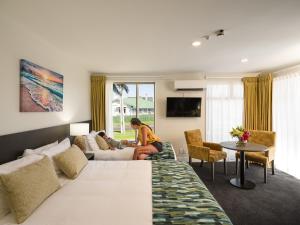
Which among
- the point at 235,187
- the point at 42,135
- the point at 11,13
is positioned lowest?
the point at 235,187

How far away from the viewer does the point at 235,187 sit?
3.42 m

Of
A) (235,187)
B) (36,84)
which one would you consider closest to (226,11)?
(36,84)

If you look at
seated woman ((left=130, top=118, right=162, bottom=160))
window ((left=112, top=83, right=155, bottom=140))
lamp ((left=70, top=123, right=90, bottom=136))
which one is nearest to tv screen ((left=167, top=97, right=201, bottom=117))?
window ((left=112, top=83, right=155, bottom=140))

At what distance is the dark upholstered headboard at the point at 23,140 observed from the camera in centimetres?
188

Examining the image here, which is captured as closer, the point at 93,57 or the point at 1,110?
the point at 1,110

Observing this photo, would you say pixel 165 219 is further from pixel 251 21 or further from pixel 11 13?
pixel 11 13

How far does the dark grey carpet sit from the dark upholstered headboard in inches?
111

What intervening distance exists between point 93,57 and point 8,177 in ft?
8.95

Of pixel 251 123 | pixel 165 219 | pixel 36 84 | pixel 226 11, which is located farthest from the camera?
pixel 251 123

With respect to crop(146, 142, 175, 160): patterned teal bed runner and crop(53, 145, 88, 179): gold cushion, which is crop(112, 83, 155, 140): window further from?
crop(53, 145, 88, 179): gold cushion

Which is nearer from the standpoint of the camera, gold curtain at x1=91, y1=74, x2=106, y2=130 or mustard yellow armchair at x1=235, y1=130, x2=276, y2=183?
mustard yellow armchair at x1=235, y1=130, x2=276, y2=183

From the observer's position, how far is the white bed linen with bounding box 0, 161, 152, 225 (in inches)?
52.2

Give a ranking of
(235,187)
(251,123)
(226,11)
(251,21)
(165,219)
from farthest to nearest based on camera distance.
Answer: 1. (251,123)
2. (235,187)
3. (251,21)
4. (226,11)
5. (165,219)

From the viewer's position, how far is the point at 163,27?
2.27m
